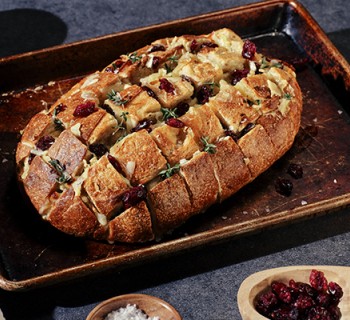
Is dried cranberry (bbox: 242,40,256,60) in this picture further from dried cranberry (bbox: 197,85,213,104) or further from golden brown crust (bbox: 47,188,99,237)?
golden brown crust (bbox: 47,188,99,237)

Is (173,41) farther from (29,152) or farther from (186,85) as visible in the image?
(29,152)

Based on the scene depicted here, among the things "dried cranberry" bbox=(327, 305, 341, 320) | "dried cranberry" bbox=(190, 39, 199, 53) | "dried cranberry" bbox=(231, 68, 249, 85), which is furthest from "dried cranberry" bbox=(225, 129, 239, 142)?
"dried cranberry" bbox=(327, 305, 341, 320)

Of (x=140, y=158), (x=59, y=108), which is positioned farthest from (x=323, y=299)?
(x=59, y=108)

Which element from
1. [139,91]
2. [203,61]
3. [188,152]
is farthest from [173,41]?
[188,152]

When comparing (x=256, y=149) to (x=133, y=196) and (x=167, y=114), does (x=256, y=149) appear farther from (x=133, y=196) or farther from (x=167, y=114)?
(x=133, y=196)

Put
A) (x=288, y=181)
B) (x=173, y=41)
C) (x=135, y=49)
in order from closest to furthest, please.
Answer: (x=288, y=181)
(x=173, y=41)
(x=135, y=49)

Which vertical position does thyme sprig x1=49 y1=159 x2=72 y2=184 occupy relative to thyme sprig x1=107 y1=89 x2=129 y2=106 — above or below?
below
